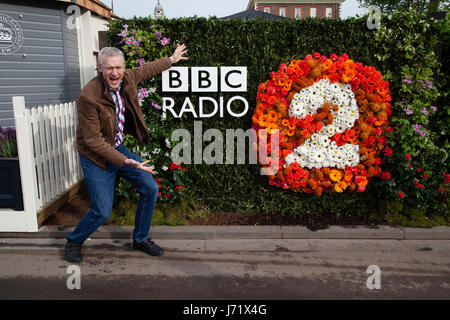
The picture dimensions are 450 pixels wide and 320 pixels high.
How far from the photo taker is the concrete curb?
14.8ft

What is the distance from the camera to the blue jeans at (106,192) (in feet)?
12.1

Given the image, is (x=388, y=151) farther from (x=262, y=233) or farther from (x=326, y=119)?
(x=262, y=233)

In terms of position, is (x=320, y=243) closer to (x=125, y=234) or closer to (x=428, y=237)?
(x=428, y=237)

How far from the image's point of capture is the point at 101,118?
3.53m

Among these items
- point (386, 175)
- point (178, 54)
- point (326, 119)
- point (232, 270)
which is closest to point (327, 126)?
point (326, 119)

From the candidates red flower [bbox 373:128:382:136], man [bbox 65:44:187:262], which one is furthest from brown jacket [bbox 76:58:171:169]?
red flower [bbox 373:128:382:136]

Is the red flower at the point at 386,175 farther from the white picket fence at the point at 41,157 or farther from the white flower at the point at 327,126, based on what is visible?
the white picket fence at the point at 41,157

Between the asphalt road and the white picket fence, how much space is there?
0.34 metres

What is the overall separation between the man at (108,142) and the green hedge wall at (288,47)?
1095 mm

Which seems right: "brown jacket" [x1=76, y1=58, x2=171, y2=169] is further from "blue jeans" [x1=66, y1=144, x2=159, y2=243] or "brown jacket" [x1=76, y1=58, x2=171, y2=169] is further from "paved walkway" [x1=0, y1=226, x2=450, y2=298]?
"paved walkway" [x1=0, y1=226, x2=450, y2=298]

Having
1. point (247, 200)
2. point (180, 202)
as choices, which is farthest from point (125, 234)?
point (247, 200)

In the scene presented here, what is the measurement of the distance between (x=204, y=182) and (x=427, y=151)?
119 inches

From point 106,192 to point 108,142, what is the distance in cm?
51

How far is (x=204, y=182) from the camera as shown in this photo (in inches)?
202
